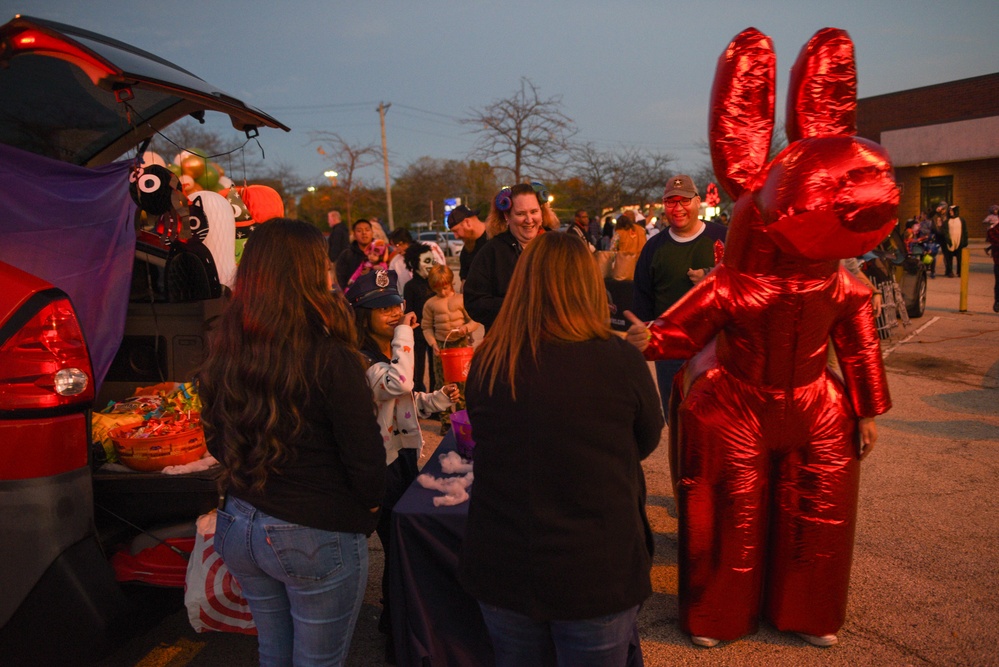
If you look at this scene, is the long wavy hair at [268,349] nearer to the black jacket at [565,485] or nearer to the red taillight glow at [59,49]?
the black jacket at [565,485]

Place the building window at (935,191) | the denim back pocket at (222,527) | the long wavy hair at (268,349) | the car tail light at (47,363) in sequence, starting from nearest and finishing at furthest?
the long wavy hair at (268,349)
the denim back pocket at (222,527)
the car tail light at (47,363)
the building window at (935,191)

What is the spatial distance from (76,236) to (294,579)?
2167 mm

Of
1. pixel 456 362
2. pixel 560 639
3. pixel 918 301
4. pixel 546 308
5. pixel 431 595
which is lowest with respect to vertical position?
pixel 431 595

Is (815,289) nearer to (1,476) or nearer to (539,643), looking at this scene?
(539,643)

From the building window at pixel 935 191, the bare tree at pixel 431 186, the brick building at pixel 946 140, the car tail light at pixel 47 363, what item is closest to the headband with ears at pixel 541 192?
the car tail light at pixel 47 363

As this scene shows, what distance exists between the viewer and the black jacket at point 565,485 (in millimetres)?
1791

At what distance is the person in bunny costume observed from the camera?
281 centimetres

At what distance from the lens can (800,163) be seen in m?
2.54

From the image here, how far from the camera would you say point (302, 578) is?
2.01m

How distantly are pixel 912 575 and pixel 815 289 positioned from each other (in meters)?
→ 1.78

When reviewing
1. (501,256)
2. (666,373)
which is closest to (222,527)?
(501,256)

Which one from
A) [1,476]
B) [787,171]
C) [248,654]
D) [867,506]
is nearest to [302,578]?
[1,476]

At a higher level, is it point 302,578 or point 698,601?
point 302,578

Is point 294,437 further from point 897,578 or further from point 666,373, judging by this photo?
point 897,578
